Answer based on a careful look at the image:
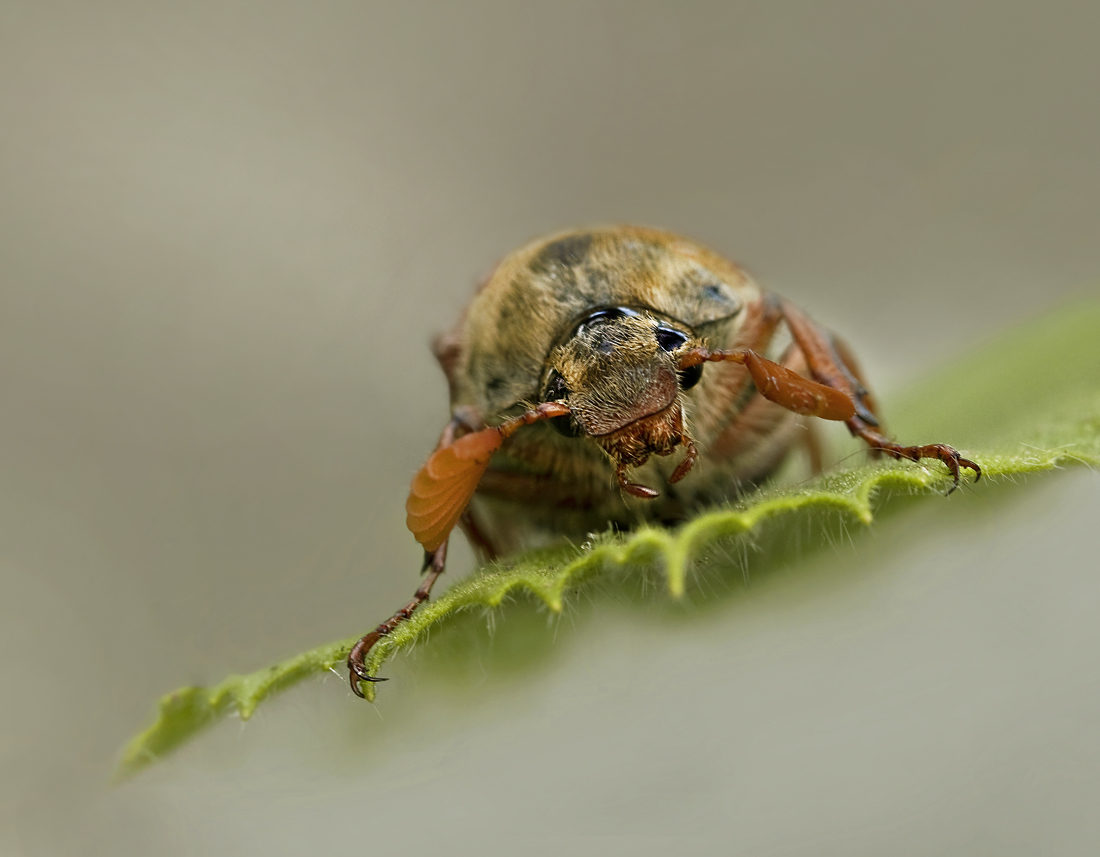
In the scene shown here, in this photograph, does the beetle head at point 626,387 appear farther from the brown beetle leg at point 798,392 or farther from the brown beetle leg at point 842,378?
the brown beetle leg at point 842,378

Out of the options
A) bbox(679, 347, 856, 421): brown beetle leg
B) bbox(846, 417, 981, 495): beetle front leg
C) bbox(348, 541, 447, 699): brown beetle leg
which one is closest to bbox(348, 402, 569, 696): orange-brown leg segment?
bbox(348, 541, 447, 699): brown beetle leg

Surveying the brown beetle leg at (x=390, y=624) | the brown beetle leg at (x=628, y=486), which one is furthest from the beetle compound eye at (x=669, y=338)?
the brown beetle leg at (x=390, y=624)

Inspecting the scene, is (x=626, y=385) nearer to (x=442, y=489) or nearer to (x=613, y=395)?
(x=613, y=395)

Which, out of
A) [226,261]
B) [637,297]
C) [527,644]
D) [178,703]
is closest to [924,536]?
[527,644]

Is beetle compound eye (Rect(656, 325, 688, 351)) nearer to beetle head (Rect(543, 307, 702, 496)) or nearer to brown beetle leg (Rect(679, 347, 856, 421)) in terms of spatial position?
→ beetle head (Rect(543, 307, 702, 496))

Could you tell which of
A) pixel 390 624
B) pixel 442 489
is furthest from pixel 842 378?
pixel 390 624

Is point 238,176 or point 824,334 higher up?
point 238,176

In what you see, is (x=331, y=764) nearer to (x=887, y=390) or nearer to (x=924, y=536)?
(x=924, y=536)
